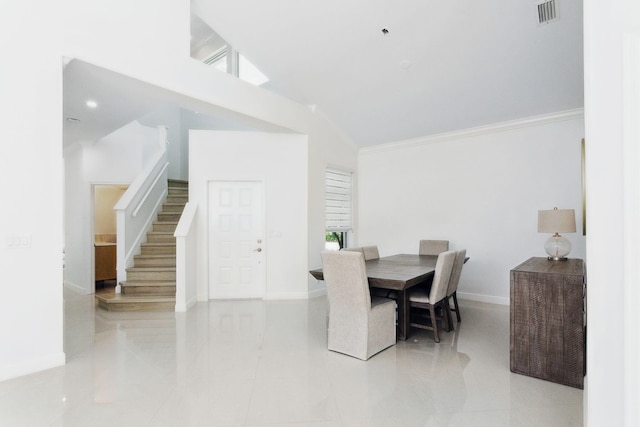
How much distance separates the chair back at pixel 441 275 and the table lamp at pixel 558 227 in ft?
2.89

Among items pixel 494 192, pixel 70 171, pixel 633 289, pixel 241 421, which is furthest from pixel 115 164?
pixel 633 289

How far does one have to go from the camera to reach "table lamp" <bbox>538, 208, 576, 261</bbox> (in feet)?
9.86

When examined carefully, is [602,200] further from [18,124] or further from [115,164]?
[115,164]

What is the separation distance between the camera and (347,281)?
2.94 meters

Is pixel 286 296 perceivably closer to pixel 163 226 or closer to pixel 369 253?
pixel 369 253

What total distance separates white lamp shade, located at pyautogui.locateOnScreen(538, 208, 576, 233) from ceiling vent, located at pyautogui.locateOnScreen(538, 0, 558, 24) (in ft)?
6.10

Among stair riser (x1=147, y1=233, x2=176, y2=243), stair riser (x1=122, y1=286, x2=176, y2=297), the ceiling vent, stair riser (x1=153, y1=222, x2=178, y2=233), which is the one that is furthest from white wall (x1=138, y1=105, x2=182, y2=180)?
the ceiling vent

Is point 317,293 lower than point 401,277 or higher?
lower

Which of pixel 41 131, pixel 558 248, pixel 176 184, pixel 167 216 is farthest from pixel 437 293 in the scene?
pixel 176 184

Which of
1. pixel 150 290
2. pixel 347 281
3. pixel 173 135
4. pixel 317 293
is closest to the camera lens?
pixel 347 281

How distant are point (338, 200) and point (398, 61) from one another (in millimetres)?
2624

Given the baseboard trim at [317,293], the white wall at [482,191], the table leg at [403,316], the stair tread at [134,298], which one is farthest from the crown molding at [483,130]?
the stair tread at [134,298]

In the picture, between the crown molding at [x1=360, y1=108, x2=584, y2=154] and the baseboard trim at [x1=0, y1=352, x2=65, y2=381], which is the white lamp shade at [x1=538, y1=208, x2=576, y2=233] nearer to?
the crown molding at [x1=360, y1=108, x2=584, y2=154]

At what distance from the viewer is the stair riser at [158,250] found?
5508 millimetres
